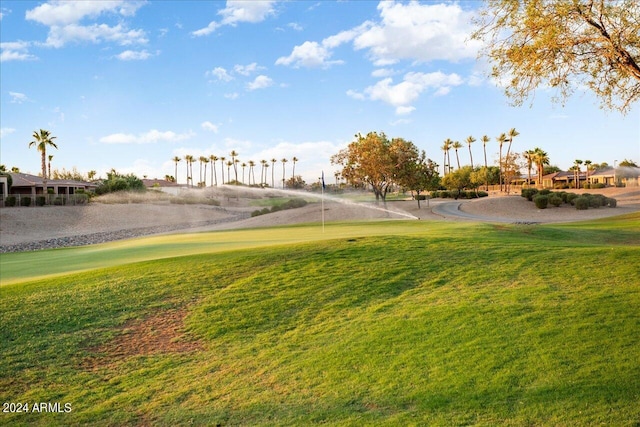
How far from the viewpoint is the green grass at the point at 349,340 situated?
844 cm

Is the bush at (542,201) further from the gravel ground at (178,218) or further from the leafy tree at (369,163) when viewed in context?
the leafy tree at (369,163)

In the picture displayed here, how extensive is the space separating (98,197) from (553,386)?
3621 inches

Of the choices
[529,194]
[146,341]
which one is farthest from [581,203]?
[146,341]

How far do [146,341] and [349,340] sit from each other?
4.62 m

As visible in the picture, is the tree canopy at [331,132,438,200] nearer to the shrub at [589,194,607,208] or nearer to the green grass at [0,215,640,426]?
the shrub at [589,194,607,208]

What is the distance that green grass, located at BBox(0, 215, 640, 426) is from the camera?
8438mm

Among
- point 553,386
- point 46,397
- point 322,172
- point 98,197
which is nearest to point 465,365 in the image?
point 553,386

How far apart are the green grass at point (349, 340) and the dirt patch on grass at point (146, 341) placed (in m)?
0.19

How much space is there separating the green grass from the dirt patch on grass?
19cm

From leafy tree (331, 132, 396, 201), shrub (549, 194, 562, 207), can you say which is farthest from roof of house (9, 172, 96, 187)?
shrub (549, 194, 562, 207)

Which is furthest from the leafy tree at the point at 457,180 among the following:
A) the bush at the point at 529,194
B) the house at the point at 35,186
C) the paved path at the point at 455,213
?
the house at the point at 35,186

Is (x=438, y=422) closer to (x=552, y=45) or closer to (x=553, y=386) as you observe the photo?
(x=553, y=386)

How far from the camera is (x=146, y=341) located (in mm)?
12094

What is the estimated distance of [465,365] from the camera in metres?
9.48
